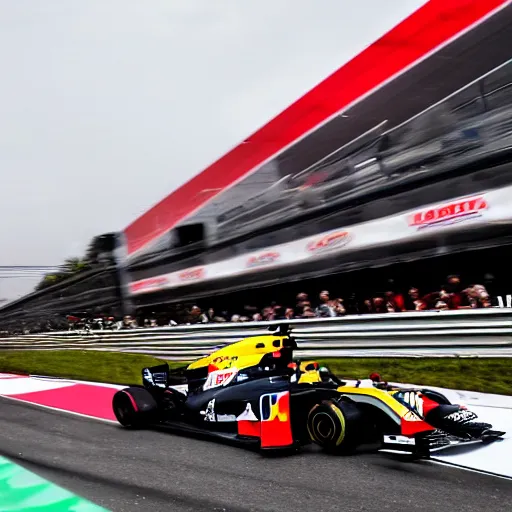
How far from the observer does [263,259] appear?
396 inches

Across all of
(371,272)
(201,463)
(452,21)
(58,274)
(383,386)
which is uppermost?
(452,21)

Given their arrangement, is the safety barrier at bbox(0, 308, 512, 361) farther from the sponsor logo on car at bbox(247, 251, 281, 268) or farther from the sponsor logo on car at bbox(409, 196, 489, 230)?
the sponsor logo on car at bbox(409, 196, 489, 230)

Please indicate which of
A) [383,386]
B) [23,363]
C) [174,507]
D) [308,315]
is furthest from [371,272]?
[23,363]

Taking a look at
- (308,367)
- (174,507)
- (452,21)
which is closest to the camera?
(174,507)

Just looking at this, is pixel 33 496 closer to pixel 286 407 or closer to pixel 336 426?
pixel 286 407

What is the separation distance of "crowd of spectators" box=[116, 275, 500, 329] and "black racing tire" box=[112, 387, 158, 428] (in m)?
3.69

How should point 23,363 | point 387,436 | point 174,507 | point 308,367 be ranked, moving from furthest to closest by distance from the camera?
point 23,363
point 308,367
point 387,436
point 174,507

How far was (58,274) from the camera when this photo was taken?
1538cm

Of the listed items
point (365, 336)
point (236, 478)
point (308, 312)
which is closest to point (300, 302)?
point (308, 312)

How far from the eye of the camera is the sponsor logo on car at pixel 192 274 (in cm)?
1132

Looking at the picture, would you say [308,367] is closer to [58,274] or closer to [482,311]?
[482,311]

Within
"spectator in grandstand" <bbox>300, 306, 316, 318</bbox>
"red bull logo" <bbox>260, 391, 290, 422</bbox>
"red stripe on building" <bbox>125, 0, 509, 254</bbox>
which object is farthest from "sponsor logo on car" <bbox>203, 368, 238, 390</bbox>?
"red stripe on building" <bbox>125, 0, 509, 254</bbox>

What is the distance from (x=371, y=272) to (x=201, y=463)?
460 centimetres

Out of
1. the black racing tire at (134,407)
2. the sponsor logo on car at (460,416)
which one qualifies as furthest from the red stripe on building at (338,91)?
the sponsor logo on car at (460,416)
